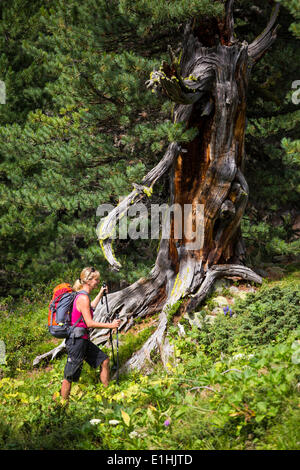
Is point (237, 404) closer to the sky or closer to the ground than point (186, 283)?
closer to the ground

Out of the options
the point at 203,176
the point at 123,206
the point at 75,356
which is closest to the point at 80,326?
the point at 75,356

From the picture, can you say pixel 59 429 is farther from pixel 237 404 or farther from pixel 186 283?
pixel 186 283

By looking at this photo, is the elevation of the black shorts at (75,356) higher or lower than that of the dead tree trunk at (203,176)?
lower

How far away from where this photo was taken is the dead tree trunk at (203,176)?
24.1ft

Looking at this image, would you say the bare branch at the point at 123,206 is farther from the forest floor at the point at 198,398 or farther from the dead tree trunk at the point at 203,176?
the forest floor at the point at 198,398

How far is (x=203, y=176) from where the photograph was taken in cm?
784

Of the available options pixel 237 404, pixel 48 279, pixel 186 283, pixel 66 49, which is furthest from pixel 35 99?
pixel 237 404

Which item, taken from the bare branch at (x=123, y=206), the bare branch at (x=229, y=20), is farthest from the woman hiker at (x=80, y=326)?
the bare branch at (x=229, y=20)

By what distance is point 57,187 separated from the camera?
885 centimetres

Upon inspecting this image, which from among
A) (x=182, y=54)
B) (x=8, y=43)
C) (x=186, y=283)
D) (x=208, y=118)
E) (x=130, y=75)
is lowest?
(x=186, y=283)

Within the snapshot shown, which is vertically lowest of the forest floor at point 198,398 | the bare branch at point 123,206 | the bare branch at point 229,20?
the forest floor at point 198,398

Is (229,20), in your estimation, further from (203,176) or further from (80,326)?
(80,326)
